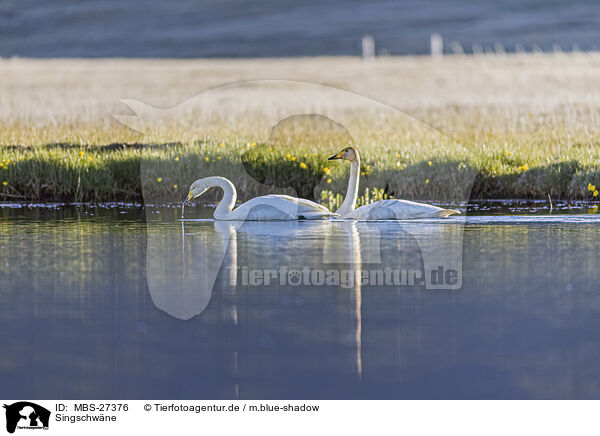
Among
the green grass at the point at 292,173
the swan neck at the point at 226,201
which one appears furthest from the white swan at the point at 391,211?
the green grass at the point at 292,173

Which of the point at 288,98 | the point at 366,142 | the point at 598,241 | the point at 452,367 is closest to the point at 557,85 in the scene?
the point at 288,98

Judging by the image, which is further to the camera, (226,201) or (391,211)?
(226,201)

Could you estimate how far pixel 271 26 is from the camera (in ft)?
404

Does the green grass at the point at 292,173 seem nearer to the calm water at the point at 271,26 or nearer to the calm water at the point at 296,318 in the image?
the calm water at the point at 296,318

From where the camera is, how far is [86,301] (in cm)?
843

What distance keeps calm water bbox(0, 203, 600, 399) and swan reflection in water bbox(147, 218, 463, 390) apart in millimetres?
30

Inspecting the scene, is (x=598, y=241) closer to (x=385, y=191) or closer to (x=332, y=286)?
(x=332, y=286)

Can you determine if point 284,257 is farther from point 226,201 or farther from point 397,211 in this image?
point 226,201

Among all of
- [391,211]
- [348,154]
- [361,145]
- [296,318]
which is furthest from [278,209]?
[361,145]

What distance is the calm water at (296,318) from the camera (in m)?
6.19
